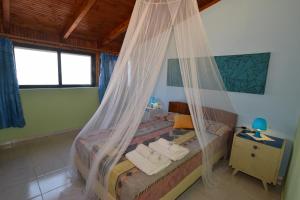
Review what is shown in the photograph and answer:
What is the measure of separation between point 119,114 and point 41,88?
2.63 m

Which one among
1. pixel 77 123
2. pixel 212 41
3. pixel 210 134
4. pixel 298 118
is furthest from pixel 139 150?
pixel 77 123

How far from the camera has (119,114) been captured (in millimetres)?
1837

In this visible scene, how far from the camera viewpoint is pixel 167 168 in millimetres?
1594

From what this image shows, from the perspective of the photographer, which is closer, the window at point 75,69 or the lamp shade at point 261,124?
the lamp shade at point 261,124

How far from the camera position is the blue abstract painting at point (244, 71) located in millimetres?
2336

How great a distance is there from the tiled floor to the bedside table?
0.18 m

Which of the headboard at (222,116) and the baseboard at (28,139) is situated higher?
the headboard at (222,116)

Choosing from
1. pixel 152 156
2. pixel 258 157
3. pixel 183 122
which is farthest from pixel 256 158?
pixel 152 156

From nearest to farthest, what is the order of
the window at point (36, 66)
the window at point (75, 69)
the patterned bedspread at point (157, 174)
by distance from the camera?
the patterned bedspread at point (157, 174) < the window at point (36, 66) < the window at point (75, 69)

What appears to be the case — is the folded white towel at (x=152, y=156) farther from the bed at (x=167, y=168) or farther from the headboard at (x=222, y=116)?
the headboard at (x=222, y=116)

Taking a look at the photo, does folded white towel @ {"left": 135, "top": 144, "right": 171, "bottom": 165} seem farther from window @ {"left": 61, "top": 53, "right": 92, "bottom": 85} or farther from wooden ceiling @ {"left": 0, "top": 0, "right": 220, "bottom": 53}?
window @ {"left": 61, "top": 53, "right": 92, "bottom": 85}

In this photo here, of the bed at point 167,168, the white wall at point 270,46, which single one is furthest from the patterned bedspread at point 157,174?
the white wall at point 270,46

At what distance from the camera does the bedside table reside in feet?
6.52

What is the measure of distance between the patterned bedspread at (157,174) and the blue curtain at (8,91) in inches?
74.2
